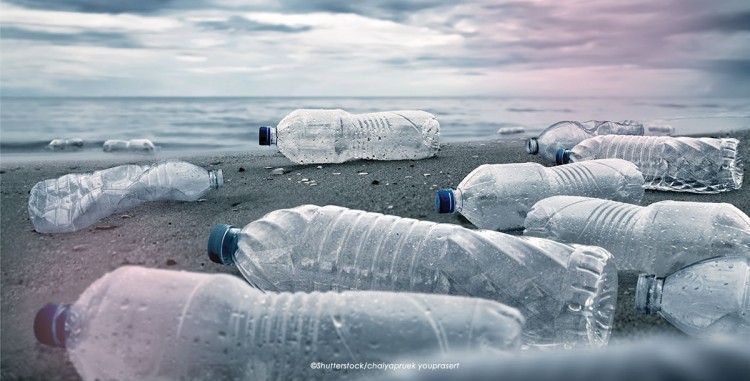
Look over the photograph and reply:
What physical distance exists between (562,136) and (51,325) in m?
3.19

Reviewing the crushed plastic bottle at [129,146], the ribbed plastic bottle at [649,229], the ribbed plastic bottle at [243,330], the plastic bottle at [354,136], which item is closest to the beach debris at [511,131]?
the plastic bottle at [354,136]

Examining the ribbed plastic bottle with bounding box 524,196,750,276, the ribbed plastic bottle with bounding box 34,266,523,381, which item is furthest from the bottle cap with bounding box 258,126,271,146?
the ribbed plastic bottle with bounding box 34,266,523,381

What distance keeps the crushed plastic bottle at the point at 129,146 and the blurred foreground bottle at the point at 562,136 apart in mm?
3296

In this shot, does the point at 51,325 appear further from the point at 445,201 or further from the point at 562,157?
the point at 562,157

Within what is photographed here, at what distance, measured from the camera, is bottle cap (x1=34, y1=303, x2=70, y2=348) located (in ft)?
3.39

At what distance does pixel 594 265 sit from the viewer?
4.48 ft

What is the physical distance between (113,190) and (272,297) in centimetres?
157

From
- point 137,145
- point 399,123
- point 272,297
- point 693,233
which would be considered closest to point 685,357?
point 272,297

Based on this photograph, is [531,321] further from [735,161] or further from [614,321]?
[735,161]

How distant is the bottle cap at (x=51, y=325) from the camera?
3.39 feet

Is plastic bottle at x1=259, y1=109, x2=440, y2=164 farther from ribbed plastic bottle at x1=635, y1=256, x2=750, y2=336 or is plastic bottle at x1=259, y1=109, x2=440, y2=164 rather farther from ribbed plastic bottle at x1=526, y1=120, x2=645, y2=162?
ribbed plastic bottle at x1=635, y1=256, x2=750, y2=336

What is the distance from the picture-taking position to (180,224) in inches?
86.2

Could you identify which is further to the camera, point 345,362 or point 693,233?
point 693,233

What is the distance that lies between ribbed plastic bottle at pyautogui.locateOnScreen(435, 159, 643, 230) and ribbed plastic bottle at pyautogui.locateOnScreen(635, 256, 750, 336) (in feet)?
2.33
